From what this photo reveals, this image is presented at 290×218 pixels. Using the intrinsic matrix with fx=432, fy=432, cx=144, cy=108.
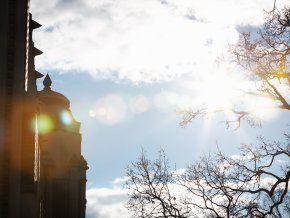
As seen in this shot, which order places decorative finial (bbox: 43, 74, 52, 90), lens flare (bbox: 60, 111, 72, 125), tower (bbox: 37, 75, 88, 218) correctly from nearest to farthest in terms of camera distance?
tower (bbox: 37, 75, 88, 218) → lens flare (bbox: 60, 111, 72, 125) → decorative finial (bbox: 43, 74, 52, 90)

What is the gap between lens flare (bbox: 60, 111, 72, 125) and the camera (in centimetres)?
3353

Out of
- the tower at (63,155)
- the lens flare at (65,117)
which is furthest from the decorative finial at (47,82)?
the lens flare at (65,117)

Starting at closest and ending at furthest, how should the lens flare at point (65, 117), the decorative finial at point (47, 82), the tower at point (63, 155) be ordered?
the tower at point (63, 155) < the lens flare at point (65, 117) < the decorative finial at point (47, 82)

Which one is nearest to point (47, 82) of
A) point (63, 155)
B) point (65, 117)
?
point (65, 117)

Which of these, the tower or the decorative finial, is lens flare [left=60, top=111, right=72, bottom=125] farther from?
the decorative finial

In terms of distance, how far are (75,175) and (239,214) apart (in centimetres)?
1837

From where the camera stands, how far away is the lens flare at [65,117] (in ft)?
110

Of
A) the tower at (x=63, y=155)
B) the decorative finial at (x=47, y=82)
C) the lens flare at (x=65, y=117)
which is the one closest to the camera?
the tower at (x=63, y=155)

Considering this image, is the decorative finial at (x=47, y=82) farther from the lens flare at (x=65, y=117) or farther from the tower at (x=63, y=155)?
the lens flare at (x=65, y=117)

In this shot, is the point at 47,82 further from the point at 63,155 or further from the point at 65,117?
the point at 63,155

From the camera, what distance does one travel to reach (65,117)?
33875mm

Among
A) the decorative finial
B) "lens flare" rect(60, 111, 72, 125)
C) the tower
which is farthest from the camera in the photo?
the decorative finial

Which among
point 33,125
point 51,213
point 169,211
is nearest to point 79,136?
point 51,213

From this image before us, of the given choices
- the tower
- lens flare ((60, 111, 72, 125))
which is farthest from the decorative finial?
lens flare ((60, 111, 72, 125))
